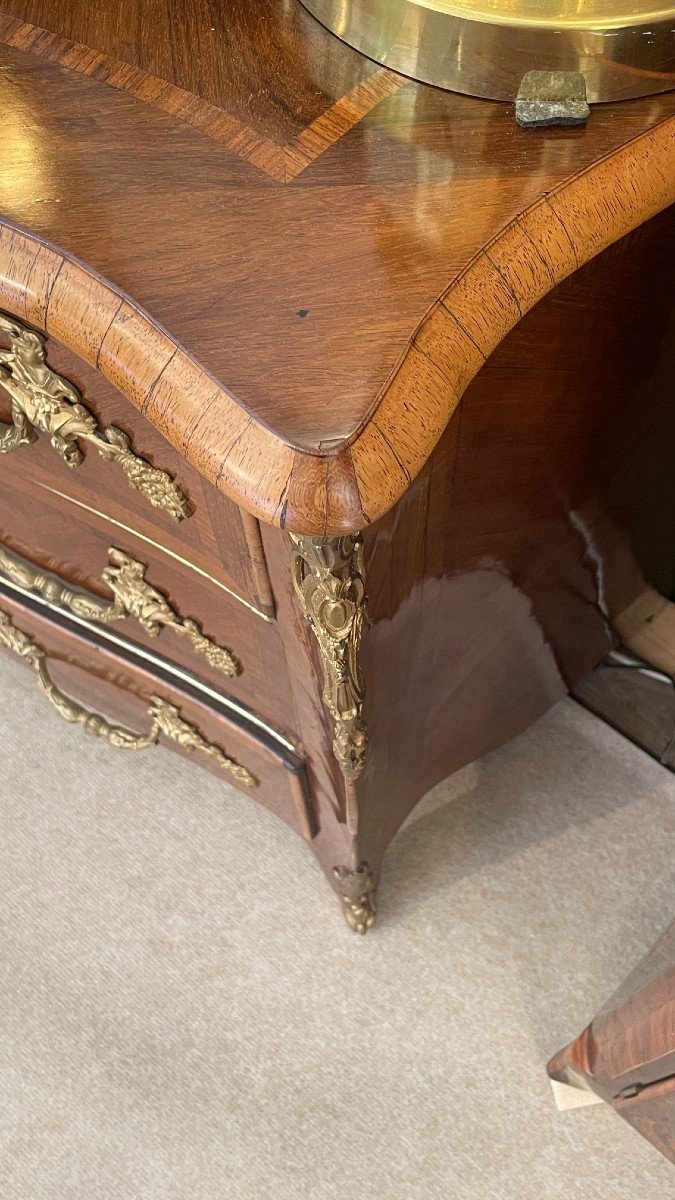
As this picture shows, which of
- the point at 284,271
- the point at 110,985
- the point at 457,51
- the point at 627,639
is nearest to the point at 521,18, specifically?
the point at 457,51

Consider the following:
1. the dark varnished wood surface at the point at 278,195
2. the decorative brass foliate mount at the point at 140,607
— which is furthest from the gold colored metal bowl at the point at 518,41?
the decorative brass foliate mount at the point at 140,607

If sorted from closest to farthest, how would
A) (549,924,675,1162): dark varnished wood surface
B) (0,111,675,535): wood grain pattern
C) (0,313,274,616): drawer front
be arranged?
(0,111,675,535): wood grain pattern
(0,313,274,616): drawer front
(549,924,675,1162): dark varnished wood surface

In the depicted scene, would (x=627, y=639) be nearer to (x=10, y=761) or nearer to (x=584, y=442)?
(x=584, y=442)

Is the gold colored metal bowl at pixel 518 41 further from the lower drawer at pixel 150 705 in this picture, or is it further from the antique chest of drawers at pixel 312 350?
the lower drawer at pixel 150 705

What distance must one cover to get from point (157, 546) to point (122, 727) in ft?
1.07

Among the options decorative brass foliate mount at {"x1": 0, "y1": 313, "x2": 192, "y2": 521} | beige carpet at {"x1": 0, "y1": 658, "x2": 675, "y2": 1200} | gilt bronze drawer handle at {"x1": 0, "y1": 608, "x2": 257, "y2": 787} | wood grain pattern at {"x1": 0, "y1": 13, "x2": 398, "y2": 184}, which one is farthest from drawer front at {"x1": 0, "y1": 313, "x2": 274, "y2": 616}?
beige carpet at {"x1": 0, "y1": 658, "x2": 675, "y2": 1200}

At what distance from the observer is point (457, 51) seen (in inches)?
17.4

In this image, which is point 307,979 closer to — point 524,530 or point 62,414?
point 524,530

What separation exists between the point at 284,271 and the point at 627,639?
2.41 feet

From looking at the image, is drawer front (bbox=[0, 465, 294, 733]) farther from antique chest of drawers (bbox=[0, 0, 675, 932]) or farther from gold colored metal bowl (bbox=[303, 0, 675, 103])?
gold colored metal bowl (bbox=[303, 0, 675, 103])

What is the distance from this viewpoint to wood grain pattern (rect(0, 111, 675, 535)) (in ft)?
1.23

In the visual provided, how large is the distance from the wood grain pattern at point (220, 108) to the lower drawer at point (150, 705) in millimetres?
406

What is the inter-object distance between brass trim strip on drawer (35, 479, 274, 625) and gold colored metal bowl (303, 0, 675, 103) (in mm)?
278

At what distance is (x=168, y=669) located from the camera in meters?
0.79
